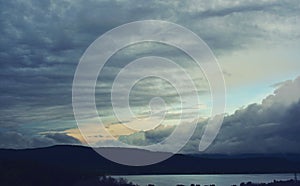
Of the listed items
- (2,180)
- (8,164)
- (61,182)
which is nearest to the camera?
(2,180)

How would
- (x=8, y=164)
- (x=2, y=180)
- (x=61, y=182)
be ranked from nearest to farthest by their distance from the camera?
(x=2, y=180) → (x=8, y=164) → (x=61, y=182)

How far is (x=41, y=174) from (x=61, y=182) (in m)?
9.77

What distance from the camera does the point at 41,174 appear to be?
18575 centimetres

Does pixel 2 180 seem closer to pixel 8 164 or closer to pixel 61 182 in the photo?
pixel 8 164

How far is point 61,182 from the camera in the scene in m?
192

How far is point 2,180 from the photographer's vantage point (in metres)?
156

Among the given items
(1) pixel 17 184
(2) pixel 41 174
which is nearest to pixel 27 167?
(2) pixel 41 174

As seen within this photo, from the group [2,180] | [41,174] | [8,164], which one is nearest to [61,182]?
[41,174]

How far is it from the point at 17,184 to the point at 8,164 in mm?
17784

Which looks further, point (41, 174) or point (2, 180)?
point (41, 174)

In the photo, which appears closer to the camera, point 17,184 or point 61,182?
point 17,184

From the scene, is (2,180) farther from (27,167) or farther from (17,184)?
(27,167)

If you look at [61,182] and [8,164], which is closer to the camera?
[8,164]

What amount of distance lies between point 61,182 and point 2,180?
3913 centimetres
